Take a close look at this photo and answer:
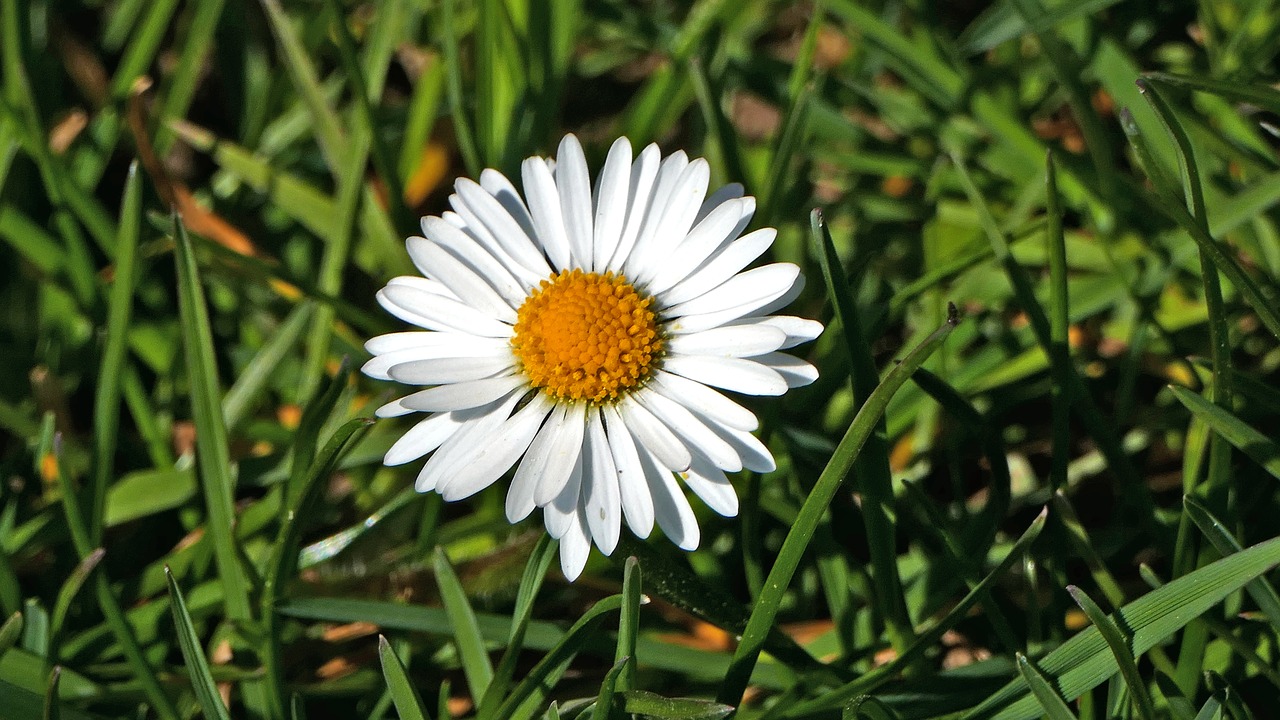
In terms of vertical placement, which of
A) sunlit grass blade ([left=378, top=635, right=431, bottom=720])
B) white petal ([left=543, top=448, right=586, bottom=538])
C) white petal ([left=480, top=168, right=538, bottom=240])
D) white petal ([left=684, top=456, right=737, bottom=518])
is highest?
white petal ([left=480, top=168, right=538, bottom=240])

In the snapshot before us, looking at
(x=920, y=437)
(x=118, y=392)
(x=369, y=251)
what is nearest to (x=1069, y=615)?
(x=920, y=437)

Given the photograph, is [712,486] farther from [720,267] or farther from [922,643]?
[922,643]

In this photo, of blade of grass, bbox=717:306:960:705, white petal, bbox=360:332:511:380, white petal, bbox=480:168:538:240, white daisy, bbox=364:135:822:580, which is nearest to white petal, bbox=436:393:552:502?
white daisy, bbox=364:135:822:580

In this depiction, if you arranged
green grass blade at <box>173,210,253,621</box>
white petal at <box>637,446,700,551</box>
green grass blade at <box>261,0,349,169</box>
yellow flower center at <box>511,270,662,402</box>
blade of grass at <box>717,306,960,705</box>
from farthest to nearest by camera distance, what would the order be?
green grass blade at <box>261,0,349,169</box>
green grass blade at <box>173,210,253,621</box>
yellow flower center at <box>511,270,662,402</box>
white petal at <box>637,446,700,551</box>
blade of grass at <box>717,306,960,705</box>

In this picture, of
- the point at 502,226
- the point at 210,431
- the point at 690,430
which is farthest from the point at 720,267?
the point at 210,431

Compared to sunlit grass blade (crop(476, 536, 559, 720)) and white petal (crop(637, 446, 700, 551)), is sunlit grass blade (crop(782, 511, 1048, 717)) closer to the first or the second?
white petal (crop(637, 446, 700, 551))

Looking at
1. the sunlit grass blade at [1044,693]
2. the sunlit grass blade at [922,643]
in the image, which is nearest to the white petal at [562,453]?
Answer: the sunlit grass blade at [922,643]
